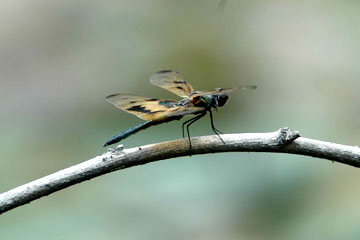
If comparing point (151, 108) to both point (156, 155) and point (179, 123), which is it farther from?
point (179, 123)

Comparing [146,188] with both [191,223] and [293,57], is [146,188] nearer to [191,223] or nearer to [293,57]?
[191,223]

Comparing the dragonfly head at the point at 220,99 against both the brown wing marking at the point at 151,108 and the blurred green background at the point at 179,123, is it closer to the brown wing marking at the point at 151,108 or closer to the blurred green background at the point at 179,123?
the brown wing marking at the point at 151,108

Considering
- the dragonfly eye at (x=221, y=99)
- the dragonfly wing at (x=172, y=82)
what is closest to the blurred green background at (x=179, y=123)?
the dragonfly wing at (x=172, y=82)

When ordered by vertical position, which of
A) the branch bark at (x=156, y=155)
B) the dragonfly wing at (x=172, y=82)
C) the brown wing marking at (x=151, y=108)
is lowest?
the branch bark at (x=156, y=155)

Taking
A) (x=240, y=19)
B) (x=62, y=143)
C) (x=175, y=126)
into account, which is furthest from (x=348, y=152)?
(x=240, y=19)

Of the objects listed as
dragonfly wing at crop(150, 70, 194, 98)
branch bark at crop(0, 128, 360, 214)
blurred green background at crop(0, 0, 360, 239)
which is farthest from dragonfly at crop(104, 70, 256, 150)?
blurred green background at crop(0, 0, 360, 239)

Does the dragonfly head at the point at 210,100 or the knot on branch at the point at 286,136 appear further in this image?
the dragonfly head at the point at 210,100

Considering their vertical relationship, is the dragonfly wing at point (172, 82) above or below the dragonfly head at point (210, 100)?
above

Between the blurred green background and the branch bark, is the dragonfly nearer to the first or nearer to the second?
the branch bark
